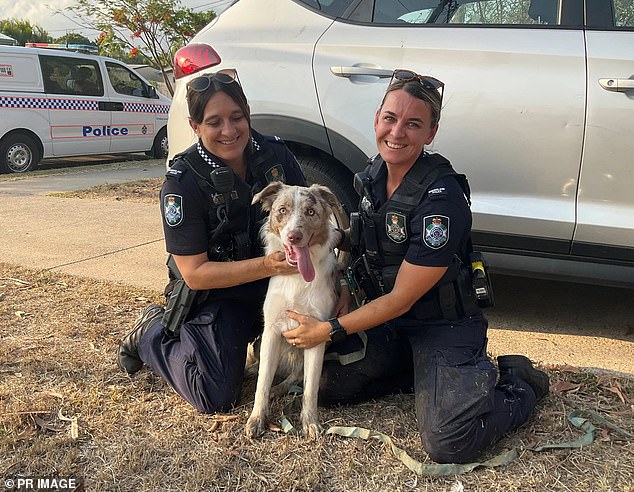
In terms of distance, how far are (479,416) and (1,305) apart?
3.38 meters

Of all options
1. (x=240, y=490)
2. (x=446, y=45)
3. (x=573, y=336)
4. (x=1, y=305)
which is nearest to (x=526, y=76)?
(x=446, y=45)

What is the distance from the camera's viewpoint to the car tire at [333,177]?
12.6 feet

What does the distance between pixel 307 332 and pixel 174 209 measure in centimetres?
87

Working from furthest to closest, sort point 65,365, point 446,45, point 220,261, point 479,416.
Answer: point 446,45, point 65,365, point 220,261, point 479,416

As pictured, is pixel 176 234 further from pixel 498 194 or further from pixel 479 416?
pixel 498 194

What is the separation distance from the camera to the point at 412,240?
2.64m

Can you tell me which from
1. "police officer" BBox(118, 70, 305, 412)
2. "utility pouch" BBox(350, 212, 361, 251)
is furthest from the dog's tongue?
"utility pouch" BBox(350, 212, 361, 251)

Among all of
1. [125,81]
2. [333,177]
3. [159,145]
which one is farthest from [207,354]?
[159,145]

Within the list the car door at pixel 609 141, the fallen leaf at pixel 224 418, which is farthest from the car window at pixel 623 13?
the fallen leaf at pixel 224 418

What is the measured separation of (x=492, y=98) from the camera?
3404mm

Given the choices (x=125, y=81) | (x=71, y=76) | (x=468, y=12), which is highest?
(x=71, y=76)

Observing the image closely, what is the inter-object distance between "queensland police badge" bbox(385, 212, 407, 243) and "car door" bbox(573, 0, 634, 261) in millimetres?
1331

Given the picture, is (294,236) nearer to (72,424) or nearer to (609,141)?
(72,424)

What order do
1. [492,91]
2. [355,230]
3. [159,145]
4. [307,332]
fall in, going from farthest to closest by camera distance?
[159,145] → [492,91] → [355,230] → [307,332]
